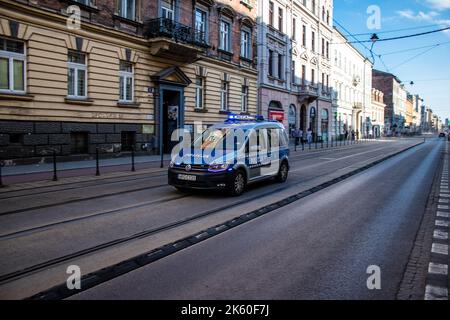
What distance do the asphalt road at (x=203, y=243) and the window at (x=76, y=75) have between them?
787 cm

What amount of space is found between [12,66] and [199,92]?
1257 centimetres

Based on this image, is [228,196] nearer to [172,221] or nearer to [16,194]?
[172,221]

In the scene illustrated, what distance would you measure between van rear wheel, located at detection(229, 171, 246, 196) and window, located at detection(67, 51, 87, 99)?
10.5m

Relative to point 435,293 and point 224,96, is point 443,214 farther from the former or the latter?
point 224,96

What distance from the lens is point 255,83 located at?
3219 centimetres

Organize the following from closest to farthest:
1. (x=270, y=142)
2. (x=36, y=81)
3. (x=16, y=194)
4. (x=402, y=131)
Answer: (x=16, y=194), (x=270, y=142), (x=36, y=81), (x=402, y=131)

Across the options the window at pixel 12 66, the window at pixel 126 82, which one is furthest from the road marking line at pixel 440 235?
the window at pixel 126 82

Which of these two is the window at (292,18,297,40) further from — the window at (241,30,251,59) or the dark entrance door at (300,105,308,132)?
the window at (241,30,251,59)

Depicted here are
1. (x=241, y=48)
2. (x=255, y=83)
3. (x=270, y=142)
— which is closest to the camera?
(x=270, y=142)

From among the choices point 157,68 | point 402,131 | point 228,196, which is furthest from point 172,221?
point 402,131

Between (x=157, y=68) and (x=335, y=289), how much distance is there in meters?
19.2

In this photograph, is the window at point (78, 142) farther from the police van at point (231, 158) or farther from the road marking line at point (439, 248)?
the road marking line at point (439, 248)

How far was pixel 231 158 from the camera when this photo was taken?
9.44 meters

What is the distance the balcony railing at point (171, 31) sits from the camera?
67.3ft
